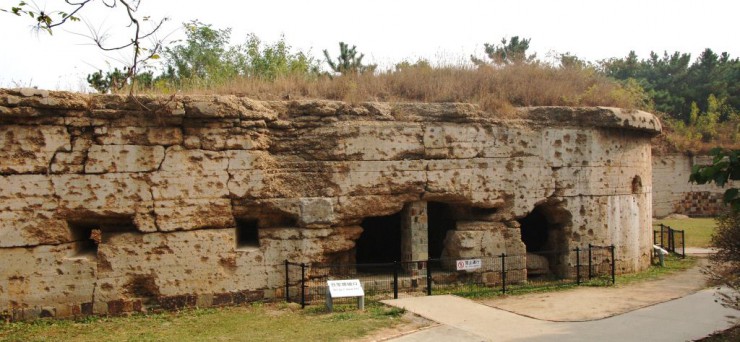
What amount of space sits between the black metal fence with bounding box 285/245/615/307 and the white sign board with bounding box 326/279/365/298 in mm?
578

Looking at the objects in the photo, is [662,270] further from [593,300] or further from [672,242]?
[593,300]

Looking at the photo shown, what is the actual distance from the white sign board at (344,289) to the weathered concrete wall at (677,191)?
871 inches

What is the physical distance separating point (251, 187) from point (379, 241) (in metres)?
4.81

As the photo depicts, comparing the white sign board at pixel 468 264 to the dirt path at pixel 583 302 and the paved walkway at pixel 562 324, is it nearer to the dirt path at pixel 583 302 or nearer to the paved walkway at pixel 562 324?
the dirt path at pixel 583 302

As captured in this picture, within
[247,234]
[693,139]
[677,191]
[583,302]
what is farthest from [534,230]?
[693,139]

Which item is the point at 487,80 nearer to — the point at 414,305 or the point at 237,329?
the point at 414,305

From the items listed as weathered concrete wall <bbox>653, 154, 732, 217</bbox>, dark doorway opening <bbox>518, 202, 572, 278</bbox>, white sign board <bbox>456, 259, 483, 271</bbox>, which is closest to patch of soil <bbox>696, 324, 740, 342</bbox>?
dark doorway opening <bbox>518, 202, 572, 278</bbox>

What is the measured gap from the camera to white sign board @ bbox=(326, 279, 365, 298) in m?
8.62

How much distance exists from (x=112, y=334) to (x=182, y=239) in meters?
1.90

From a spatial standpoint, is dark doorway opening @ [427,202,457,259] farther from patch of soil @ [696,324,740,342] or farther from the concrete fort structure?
patch of soil @ [696,324,740,342]

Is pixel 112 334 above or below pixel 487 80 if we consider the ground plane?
below

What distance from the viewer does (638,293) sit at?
10.3 m

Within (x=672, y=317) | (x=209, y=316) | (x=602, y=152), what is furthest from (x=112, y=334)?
(x=602, y=152)

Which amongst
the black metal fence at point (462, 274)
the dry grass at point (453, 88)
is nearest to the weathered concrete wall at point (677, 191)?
the dry grass at point (453, 88)
